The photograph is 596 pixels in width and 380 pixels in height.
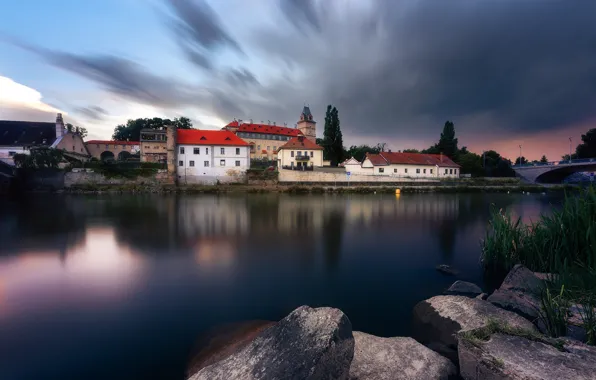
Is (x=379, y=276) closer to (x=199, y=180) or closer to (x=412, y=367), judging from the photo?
(x=412, y=367)

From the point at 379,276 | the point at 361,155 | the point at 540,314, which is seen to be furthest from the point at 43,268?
the point at 361,155

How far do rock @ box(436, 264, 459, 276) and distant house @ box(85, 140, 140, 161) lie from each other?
189ft

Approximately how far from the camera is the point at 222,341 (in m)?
5.25

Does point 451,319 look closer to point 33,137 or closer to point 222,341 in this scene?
point 222,341

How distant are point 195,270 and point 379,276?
6021 millimetres

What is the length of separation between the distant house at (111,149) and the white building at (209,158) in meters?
19.5

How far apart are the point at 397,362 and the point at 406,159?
150 feet

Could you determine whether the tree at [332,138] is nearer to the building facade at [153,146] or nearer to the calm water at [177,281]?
the building facade at [153,146]

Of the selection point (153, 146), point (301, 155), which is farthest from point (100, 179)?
point (301, 155)

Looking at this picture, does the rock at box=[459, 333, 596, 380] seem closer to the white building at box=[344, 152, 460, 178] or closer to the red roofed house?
the white building at box=[344, 152, 460, 178]

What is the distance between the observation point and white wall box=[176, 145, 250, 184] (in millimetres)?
40719

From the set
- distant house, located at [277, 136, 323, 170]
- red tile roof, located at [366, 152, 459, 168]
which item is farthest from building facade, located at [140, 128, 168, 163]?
red tile roof, located at [366, 152, 459, 168]

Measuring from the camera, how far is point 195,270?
927 centimetres

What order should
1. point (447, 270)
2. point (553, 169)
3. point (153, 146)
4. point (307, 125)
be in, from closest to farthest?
A: point (447, 270), point (153, 146), point (553, 169), point (307, 125)
